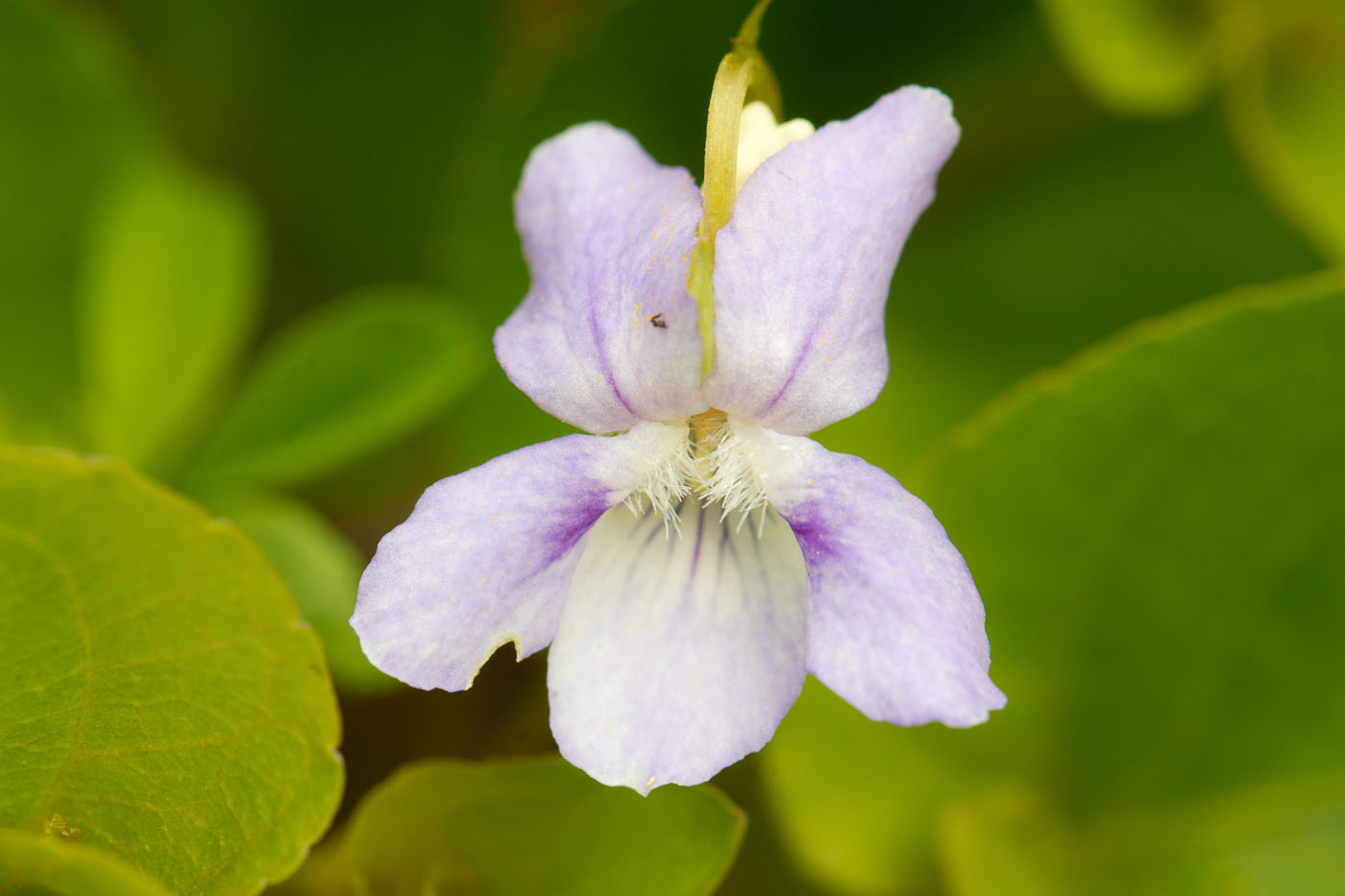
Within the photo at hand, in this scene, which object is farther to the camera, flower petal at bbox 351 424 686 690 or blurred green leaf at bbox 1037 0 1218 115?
blurred green leaf at bbox 1037 0 1218 115

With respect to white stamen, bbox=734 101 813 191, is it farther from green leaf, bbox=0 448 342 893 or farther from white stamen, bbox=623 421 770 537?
green leaf, bbox=0 448 342 893

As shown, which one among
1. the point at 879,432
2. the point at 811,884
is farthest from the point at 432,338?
the point at 811,884

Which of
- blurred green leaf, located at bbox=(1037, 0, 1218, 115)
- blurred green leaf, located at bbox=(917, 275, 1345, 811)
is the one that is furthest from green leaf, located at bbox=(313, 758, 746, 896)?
blurred green leaf, located at bbox=(1037, 0, 1218, 115)

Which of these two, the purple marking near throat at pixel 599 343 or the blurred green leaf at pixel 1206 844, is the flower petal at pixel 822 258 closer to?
the purple marking near throat at pixel 599 343

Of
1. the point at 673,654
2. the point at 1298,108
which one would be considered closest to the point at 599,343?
the point at 673,654

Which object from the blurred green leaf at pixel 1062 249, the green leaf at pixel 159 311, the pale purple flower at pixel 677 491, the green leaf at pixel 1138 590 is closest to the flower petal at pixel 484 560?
the pale purple flower at pixel 677 491

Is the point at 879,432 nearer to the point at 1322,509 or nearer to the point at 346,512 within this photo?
the point at 1322,509

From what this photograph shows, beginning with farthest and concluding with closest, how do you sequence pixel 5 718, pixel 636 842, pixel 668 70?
pixel 668 70
pixel 636 842
pixel 5 718
